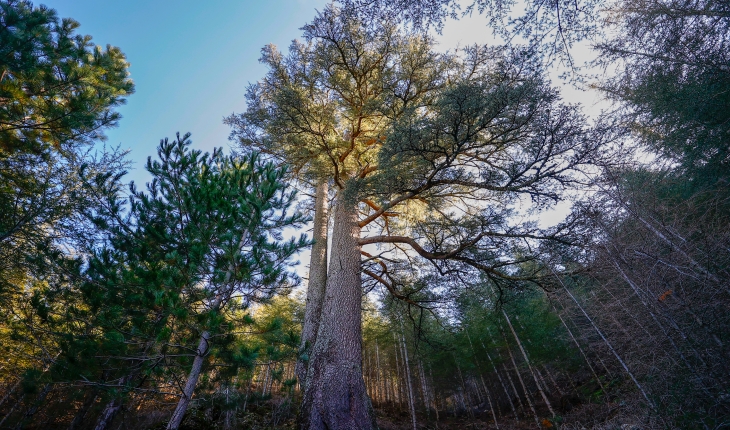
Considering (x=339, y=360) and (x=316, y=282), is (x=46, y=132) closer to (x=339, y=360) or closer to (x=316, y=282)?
→ (x=316, y=282)

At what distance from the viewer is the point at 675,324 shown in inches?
186

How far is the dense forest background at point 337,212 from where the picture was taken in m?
3.44

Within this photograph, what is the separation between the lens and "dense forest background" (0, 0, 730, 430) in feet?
11.3

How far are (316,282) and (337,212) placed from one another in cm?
190

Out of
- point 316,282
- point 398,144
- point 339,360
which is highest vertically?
point 398,144

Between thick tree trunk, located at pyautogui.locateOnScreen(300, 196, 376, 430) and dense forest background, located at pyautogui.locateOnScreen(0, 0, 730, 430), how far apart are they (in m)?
0.08

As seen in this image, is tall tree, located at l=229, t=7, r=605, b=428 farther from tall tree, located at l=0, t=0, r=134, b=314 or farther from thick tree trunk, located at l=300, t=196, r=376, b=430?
tall tree, located at l=0, t=0, r=134, b=314

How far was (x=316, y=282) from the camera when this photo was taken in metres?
6.48

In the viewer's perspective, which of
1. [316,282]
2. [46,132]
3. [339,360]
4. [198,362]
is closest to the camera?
[198,362]

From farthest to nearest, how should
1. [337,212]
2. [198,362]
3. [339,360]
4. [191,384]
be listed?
[337,212], [339,360], [198,362], [191,384]

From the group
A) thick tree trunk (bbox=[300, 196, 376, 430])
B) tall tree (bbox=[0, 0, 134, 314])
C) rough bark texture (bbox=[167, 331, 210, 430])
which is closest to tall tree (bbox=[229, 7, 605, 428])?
thick tree trunk (bbox=[300, 196, 376, 430])

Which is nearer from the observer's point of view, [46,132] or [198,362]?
[198,362]

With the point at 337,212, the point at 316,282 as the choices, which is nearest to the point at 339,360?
the point at 316,282

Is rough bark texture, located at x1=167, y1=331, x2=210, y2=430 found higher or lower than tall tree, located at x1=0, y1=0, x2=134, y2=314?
lower
